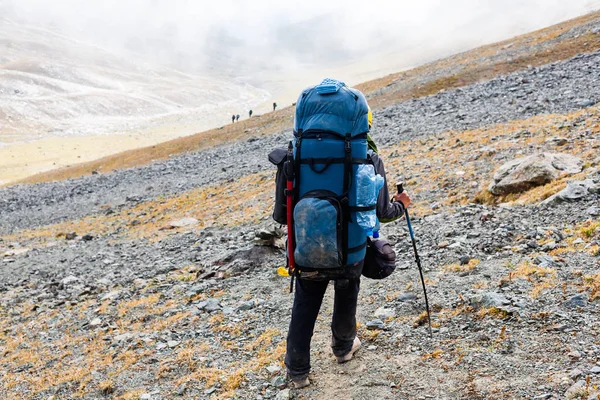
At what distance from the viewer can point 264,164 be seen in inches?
980

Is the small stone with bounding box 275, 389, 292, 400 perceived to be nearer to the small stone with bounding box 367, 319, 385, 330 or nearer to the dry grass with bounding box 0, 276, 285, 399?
the dry grass with bounding box 0, 276, 285, 399

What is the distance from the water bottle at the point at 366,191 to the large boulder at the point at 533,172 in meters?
6.25

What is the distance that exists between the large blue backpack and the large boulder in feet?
20.8

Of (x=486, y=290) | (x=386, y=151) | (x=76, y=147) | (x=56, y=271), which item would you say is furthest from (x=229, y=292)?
(x=76, y=147)

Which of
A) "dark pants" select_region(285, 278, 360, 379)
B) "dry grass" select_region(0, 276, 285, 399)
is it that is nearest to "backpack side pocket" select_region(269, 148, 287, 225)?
"dark pants" select_region(285, 278, 360, 379)

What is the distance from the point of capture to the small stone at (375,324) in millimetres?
6371

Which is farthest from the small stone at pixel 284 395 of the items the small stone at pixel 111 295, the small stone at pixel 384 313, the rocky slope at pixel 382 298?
the small stone at pixel 111 295

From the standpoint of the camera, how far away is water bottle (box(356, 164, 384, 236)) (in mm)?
4586

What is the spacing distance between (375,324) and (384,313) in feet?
1.13

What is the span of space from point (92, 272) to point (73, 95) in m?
158

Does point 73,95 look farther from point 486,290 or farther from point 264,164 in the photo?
point 486,290

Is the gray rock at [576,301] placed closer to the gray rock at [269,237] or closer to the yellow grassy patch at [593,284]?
the yellow grassy patch at [593,284]

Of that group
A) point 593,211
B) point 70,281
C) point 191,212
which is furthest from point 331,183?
point 191,212

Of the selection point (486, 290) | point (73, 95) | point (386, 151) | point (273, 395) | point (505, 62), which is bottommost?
point (273, 395)
